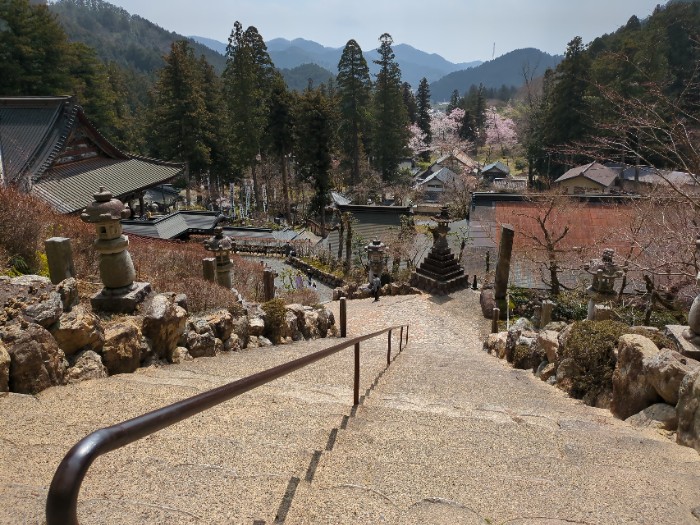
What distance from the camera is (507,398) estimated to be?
5328 millimetres

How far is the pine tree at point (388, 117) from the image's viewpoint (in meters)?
39.8

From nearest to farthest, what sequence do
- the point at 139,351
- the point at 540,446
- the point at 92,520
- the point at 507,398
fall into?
the point at 92,520
the point at 540,446
the point at 139,351
the point at 507,398

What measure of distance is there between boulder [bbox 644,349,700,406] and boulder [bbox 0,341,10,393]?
18.4 feet

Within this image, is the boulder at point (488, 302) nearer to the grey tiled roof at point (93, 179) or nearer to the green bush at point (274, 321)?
the green bush at point (274, 321)

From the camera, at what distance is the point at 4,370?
11.0 feet

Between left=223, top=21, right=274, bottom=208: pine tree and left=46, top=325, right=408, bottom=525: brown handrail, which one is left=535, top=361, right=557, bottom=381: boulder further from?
left=223, top=21, right=274, bottom=208: pine tree

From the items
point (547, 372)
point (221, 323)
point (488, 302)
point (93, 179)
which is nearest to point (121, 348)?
point (221, 323)

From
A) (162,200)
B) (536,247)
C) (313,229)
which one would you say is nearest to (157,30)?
(162,200)

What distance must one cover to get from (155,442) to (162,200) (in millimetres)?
39312

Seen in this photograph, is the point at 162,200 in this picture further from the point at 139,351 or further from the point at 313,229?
the point at 139,351

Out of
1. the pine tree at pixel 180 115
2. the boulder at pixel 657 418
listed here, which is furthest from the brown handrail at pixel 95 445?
the pine tree at pixel 180 115

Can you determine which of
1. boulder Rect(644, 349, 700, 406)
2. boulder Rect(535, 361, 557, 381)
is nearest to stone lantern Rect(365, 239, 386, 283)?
boulder Rect(535, 361, 557, 381)

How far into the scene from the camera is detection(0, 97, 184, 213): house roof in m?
15.0

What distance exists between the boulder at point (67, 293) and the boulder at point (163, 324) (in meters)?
0.83
